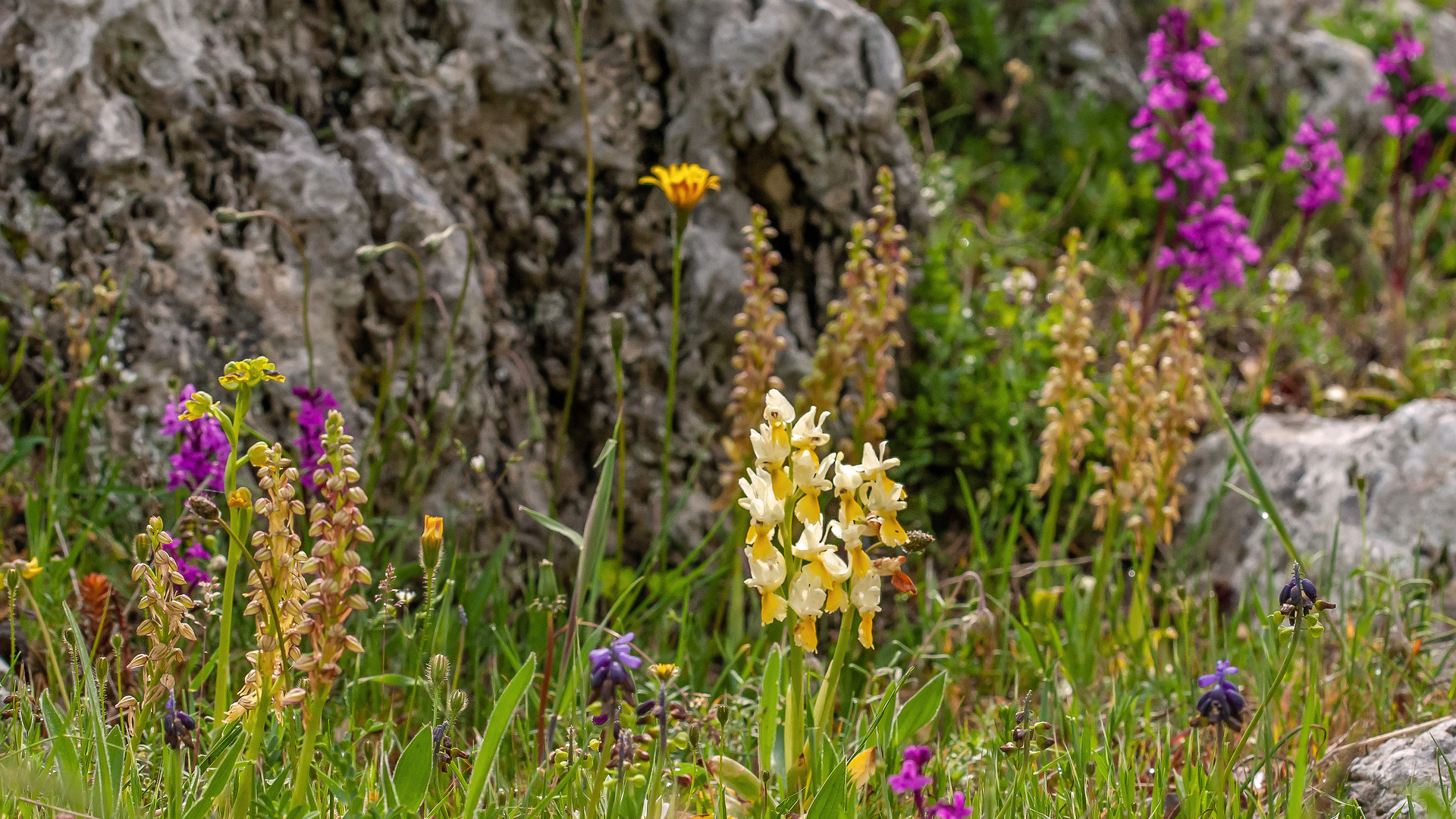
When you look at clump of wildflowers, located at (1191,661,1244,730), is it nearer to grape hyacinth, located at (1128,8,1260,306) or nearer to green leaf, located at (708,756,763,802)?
green leaf, located at (708,756,763,802)

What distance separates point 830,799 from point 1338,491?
93.2 inches

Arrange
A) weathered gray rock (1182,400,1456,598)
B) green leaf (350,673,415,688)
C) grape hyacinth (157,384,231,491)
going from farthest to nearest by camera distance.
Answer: weathered gray rock (1182,400,1456,598), grape hyacinth (157,384,231,491), green leaf (350,673,415,688)

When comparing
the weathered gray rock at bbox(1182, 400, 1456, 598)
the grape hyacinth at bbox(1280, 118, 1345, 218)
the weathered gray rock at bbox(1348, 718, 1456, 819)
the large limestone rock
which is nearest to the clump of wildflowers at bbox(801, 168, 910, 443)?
the large limestone rock

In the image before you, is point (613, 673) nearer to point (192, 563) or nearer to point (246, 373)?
point (246, 373)

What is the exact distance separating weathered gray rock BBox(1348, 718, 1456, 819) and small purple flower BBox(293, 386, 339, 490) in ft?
6.41

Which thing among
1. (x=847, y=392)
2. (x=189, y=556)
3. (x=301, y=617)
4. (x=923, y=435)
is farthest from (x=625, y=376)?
(x=301, y=617)

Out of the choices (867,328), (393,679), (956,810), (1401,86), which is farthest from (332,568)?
(1401,86)

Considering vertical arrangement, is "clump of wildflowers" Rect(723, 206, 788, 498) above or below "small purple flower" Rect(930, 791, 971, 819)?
above

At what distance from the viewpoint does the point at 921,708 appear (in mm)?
1629

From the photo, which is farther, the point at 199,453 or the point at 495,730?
the point at 199,453

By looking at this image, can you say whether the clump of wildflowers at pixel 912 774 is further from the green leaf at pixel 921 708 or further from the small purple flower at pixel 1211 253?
the small purple flower at pixel 1211 253

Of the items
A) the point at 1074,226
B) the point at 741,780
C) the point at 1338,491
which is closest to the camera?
the point at 741,780

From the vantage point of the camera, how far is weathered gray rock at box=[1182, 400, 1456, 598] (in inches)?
113

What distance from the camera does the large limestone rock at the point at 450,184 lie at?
2543 mm
